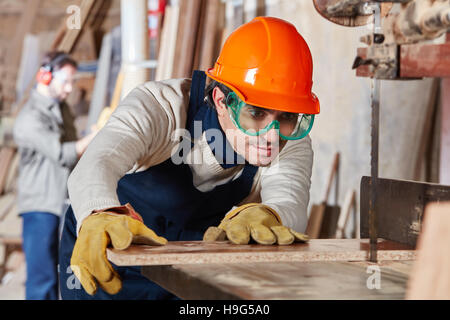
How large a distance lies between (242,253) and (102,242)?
0.41 metres

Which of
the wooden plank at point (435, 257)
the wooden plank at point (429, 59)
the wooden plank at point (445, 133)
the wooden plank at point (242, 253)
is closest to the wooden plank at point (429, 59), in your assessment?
the wooden plank at point (429, 59)

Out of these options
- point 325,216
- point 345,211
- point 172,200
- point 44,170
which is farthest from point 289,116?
point 44,170

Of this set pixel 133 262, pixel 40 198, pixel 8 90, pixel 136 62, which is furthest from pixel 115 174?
pixel 8 90

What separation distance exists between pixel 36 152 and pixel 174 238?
Result: 3.41m

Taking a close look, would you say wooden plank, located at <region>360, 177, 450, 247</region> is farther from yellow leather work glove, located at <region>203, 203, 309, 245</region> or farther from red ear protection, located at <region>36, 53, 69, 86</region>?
red ear protection, located at <region>36, 53, 69, 86</region>

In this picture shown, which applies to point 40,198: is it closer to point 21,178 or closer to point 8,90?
point 21,178

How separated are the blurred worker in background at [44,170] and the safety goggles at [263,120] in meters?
3.51

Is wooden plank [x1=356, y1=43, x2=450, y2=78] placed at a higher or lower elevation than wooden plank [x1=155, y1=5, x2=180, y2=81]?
lower

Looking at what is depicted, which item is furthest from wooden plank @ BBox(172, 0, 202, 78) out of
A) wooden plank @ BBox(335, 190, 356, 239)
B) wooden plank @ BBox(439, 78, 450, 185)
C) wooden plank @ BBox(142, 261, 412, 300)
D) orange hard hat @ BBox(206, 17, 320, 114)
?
wooden plank @ BBox(142, 261, 412, 300)

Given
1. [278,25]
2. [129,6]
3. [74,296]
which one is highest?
[129,6]

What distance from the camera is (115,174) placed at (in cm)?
232

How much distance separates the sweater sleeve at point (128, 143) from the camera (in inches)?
87.0

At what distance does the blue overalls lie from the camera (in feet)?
8.95

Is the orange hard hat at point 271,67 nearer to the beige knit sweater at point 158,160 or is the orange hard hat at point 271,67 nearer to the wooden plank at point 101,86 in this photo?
the beige knit sweater at point 158,160
